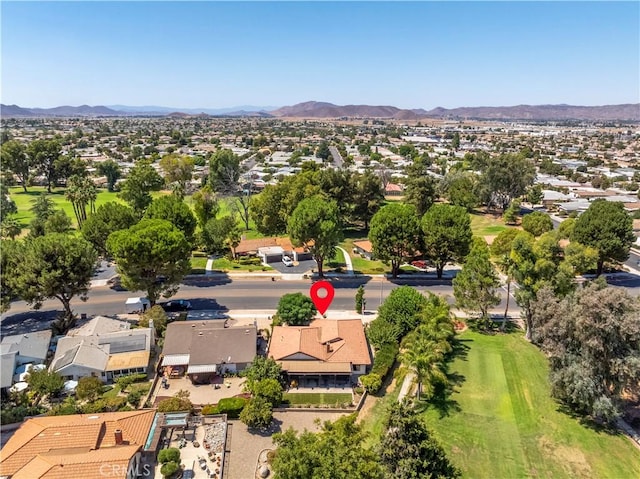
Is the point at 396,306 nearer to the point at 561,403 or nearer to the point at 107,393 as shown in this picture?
the point at 561,403

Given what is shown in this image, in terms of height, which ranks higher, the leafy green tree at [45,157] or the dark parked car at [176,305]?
the leafy green tree at [45,157]

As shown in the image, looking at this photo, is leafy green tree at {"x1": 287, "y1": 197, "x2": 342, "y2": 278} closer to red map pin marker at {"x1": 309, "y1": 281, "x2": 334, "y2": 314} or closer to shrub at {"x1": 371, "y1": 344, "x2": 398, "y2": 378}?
red map pin marker at {"x1": 309, "y1": 281, "x2": 334, "y2": 314}

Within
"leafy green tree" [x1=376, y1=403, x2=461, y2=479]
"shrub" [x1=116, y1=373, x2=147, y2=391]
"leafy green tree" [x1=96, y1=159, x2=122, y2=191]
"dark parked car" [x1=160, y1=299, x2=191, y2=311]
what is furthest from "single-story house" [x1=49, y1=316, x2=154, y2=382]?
"leafy green tree" [x1=96, y1=159, x2=122, y2=191]

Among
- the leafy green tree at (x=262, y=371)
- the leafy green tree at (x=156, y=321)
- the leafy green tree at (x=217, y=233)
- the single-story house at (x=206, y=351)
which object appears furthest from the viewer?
the leafy green tree at (x=217, y=233)

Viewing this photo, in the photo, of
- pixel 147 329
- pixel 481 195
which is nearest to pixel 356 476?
pixel 147 329

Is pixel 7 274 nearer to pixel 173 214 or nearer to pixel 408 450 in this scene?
pixel 173 214

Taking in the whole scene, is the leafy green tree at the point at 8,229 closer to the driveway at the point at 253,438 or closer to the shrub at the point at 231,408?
the shrub at the point at 231,408

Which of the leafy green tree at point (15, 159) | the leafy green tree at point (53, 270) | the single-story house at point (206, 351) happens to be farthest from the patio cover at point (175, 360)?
the leafy green tree at point (15, 159)
